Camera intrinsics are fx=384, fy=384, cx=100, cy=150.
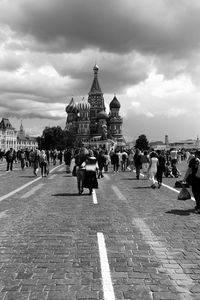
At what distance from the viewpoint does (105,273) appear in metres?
5.26

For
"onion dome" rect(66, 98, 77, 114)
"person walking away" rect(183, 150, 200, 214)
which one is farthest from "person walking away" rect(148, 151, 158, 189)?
"onion dome" rect(66, 98, 77, 114)

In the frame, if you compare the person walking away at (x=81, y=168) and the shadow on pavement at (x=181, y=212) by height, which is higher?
the person walking away at (x=81, y=168)

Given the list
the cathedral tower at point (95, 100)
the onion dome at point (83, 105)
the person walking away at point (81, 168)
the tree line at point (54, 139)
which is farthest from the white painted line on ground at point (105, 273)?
the cathedral tower at point (95, 100)

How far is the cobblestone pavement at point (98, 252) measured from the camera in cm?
471

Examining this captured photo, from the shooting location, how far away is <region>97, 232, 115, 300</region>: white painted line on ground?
4.55 meters

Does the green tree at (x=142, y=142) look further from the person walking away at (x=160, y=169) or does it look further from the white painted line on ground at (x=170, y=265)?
the white painted line on ground at (x=170, y=265)

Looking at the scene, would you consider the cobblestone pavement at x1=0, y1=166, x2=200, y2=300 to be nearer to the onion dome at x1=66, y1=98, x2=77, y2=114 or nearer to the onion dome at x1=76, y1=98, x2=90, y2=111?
the onion dome at x1=76, y1=98, x2=90, y2=111

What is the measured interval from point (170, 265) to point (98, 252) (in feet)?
4.07

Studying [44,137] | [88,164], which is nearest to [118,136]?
[44,137]

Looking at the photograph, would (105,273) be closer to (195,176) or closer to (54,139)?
(195,176)

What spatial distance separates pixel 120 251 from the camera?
638cm

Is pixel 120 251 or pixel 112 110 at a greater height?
pixel 112 110

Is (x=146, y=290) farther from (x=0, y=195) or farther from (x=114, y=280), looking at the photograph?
(x=0, y=195)

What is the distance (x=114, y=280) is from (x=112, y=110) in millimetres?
183034
